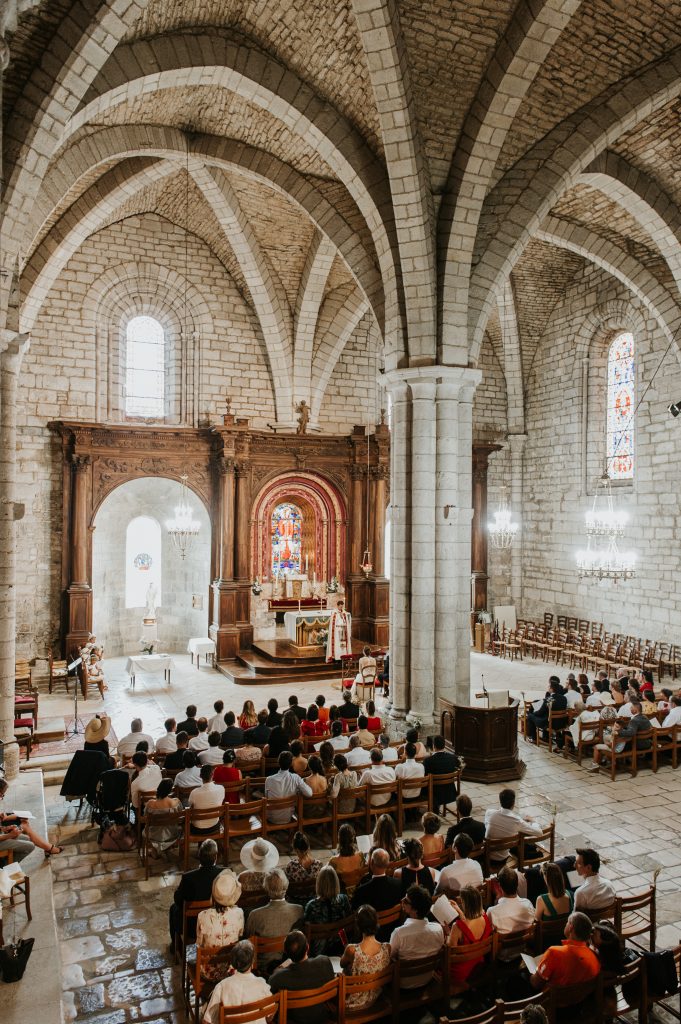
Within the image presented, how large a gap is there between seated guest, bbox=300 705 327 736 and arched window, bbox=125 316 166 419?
1056 centimetres

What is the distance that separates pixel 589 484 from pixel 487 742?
35.0 ft

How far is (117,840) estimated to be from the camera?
7.79 meters

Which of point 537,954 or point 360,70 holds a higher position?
point 360,70

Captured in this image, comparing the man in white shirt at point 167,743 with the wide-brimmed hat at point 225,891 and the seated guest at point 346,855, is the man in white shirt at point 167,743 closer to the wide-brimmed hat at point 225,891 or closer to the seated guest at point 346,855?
the seated guest at point 346,855

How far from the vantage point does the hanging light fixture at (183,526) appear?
1547 centimetres

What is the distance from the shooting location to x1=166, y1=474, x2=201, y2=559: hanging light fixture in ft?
50.7

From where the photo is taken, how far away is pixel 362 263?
40.8 feet

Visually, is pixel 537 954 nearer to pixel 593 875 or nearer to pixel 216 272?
pixel 593 875

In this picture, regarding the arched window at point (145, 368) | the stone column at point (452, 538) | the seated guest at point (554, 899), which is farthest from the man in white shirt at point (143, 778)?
the arched window at point (145, 368)

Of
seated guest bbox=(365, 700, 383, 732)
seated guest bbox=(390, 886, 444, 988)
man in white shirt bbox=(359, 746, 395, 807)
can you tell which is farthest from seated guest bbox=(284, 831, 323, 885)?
seated guest bbox=(365, 700, 383, 732)

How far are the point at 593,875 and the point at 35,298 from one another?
545 inches

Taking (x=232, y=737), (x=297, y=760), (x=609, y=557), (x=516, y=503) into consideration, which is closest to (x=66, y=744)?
(x=232, y=737)

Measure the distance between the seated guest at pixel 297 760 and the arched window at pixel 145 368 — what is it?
11744 millimetres

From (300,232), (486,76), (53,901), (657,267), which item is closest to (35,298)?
(300,232)
